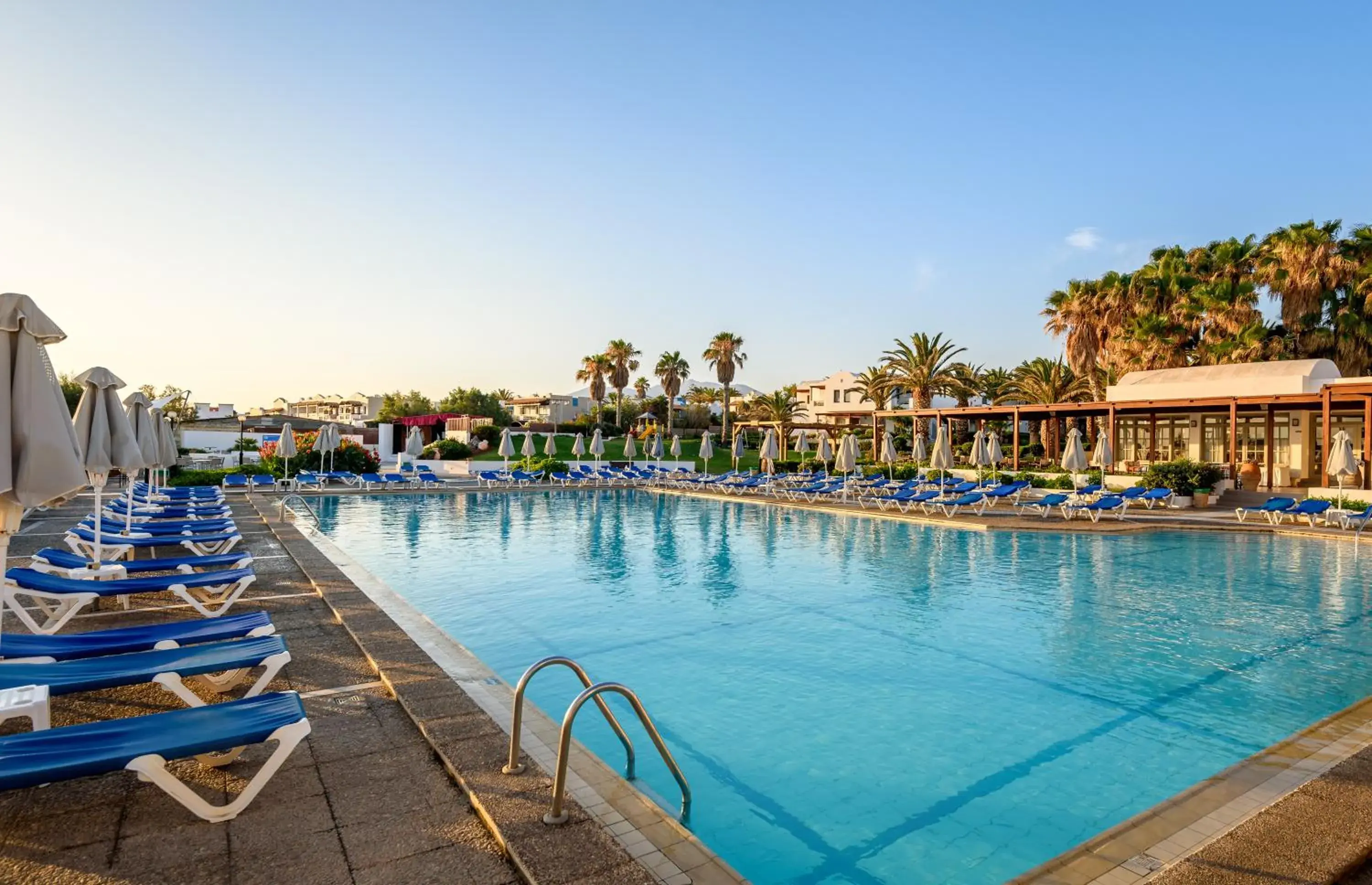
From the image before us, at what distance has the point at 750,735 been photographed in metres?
5.41

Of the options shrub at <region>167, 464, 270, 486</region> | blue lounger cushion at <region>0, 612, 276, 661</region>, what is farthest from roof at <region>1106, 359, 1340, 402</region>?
shrub at <region>167, 464, 270, 486</region>

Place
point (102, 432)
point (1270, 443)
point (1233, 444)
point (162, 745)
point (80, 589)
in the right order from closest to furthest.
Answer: point (162, 745), point (80, 589), point (102, 432), point (1233, 444), point (1270, 443)

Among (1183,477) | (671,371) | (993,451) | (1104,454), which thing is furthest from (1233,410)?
(671,371)

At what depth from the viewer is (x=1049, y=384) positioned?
114 feet

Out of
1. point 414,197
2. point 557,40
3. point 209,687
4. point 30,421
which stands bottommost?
point 209,687

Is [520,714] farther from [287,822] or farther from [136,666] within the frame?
[136,666]

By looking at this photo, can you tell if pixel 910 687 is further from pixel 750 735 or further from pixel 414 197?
pixel 414 197

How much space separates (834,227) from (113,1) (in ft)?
58.8

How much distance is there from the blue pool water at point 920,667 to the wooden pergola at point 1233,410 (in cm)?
660

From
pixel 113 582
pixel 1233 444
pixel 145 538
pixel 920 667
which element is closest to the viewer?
pixel 113 582

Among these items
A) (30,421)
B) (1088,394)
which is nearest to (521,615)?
(30,421)

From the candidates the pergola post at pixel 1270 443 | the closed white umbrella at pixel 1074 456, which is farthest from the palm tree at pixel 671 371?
the pergola post at pixel 1270 443

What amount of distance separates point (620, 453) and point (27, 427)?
41843mm

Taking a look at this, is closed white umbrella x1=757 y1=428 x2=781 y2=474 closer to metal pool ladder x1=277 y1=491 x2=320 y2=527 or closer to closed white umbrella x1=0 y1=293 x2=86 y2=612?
metal pool ladder x1=277 y1=491 x2=320 y2=527
